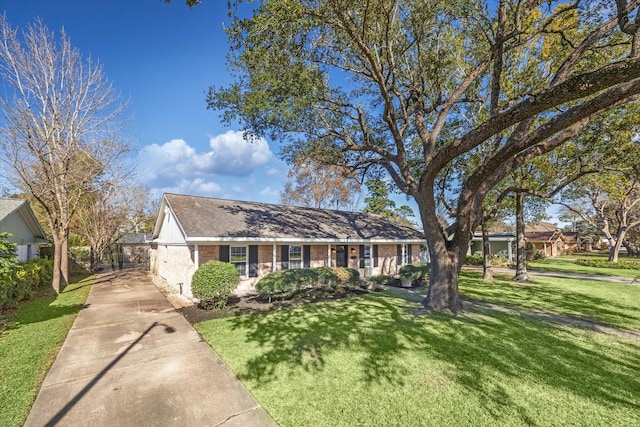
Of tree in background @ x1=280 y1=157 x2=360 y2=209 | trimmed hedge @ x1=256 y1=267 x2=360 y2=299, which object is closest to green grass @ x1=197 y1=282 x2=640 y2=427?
trimmed hedge @ x1=256 y1=267 x2=360 y2=299

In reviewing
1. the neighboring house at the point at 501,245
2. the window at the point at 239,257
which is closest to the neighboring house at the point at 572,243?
the neighboring house at the point at 501,245

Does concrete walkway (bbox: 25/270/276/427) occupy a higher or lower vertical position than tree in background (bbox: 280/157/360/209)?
lower

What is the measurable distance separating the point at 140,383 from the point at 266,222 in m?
10.3

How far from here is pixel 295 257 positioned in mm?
14953

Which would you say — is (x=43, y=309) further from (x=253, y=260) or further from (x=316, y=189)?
(x=316, y=189)

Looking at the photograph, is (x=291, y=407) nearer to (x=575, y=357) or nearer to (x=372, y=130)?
(x=575, y=357)

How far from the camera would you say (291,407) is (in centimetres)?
428

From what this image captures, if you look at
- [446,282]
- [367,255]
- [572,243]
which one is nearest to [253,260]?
[367,255]

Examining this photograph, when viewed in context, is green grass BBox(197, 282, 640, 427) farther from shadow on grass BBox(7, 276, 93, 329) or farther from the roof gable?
the roof gable

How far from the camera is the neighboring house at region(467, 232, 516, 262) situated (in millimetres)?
31047

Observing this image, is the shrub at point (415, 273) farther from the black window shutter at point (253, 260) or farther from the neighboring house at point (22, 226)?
the neighboring house at point (22, 226)

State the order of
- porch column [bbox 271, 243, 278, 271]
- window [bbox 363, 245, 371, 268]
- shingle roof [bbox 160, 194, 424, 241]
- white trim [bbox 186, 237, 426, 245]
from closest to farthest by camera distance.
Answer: white trim [bbox 186, 237, 426, 245]
shingle roof [bbox 160, 194, 424, 241]
porch column [bbox 271, 243, 278, 271]
window [bbox 363, 245, 371, 268]

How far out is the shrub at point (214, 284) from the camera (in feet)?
32.3

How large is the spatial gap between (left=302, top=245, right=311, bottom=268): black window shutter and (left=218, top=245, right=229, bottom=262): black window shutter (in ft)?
13.3
